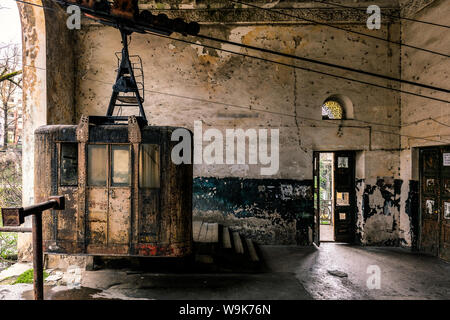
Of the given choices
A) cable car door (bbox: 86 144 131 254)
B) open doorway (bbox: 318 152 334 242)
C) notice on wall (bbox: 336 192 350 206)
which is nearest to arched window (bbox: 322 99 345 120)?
open doorway (bbox: 318 152 334 242)

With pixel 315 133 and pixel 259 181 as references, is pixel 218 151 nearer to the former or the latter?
pixel 259 181

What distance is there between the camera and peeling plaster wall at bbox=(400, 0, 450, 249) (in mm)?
5766

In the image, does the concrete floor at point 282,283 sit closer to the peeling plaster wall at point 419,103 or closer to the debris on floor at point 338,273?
the debris on floor at point 338,273

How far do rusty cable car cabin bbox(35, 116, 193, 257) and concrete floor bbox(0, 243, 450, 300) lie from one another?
3.10ft

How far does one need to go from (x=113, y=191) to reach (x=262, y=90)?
5186mm

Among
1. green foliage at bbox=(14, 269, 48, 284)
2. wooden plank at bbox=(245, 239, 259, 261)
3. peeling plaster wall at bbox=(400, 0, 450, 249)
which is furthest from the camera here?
peeling plaster wall at bbox=(400, 0, 450, 249)

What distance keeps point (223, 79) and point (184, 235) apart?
16.5 ft

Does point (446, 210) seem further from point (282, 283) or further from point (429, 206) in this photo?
point (282, 283)

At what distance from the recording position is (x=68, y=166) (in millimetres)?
3750

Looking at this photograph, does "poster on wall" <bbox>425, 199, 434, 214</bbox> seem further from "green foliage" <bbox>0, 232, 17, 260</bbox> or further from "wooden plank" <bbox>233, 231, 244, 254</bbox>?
"green foliage" <bbox>0, 232, 17, 260</bbox>

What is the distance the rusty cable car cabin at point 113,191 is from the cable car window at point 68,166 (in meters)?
0.03

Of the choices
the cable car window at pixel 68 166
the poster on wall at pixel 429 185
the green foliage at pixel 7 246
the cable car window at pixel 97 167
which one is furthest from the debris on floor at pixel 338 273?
the green foliage at pixel 7 246

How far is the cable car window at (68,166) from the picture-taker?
3713 millimetres

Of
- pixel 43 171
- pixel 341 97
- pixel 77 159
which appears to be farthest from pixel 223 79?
pixel 43 171
